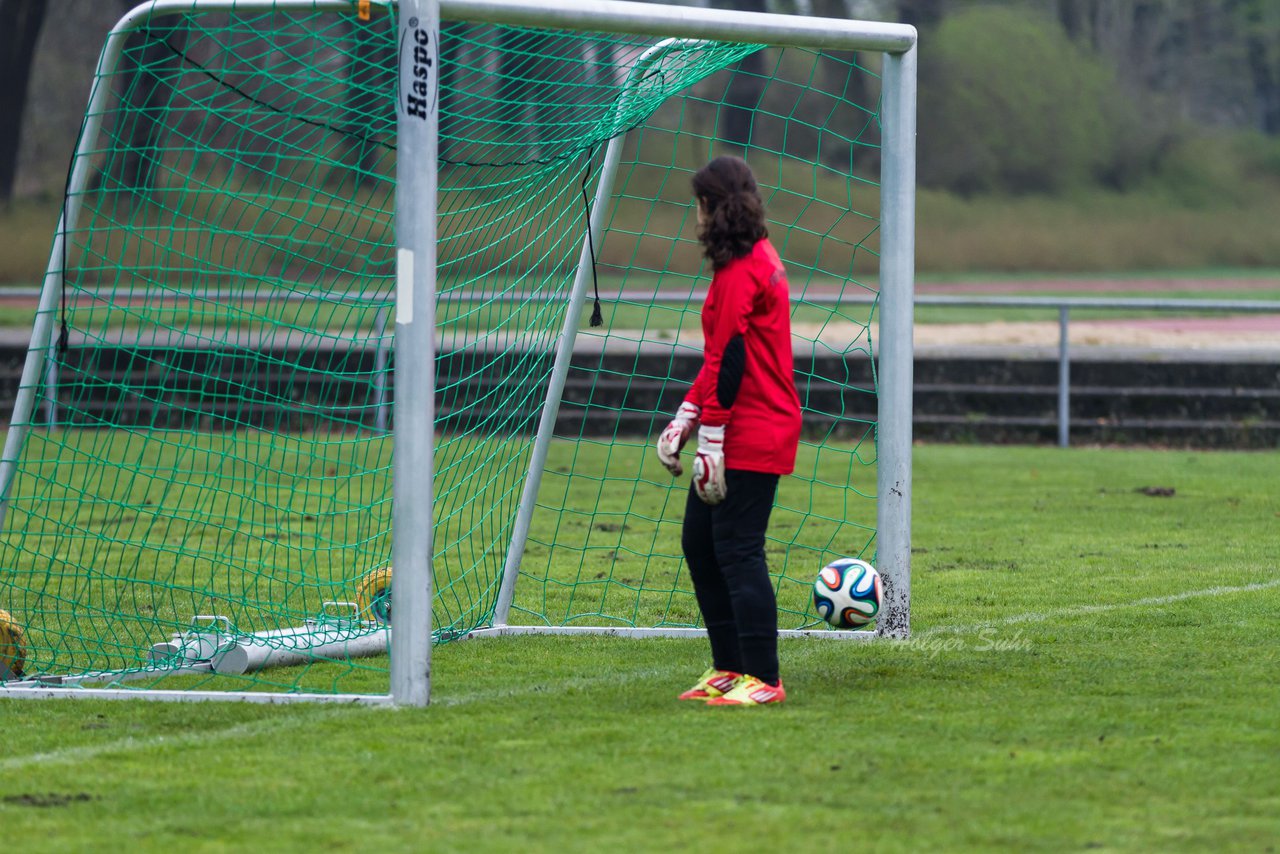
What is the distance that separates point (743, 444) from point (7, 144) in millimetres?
22225

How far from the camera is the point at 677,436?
4578mm

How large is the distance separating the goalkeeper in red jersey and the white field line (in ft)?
4.57

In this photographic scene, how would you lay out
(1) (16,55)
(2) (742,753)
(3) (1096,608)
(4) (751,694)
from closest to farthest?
(2) (742,753) → (4) (751,694) → (3) (1096,608) → (1) (16,55)

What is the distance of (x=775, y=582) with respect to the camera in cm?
720

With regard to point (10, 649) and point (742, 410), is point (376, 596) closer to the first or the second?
point (10, 649)

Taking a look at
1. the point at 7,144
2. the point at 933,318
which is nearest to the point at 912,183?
the point at 933,318

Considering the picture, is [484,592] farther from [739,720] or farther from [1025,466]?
[1025,466]

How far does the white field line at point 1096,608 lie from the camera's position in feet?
19.6

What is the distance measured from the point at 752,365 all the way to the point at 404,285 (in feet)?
3.36

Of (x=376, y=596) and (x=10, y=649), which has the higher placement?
(x=376, y=596)

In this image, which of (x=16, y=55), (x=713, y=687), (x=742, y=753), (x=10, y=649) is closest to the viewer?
(x=742, y=753)

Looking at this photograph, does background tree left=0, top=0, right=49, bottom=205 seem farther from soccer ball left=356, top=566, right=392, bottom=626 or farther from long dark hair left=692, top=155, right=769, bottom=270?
long dark hair left=692, top=155, right=769, bottom=270

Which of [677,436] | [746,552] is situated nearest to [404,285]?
[677,436]

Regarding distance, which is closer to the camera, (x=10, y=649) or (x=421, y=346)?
(x=421, y=346)
